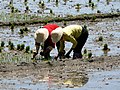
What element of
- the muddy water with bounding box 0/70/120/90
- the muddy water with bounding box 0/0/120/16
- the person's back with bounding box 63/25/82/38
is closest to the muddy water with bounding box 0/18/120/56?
the person's back with bounding box 63/25/82/38

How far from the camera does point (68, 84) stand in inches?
349

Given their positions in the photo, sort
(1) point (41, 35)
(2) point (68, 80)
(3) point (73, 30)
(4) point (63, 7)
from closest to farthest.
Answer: (2) point (68, 80)
(1) point (41, 35)
(3) point (73, 30)
(4) point (63, 7)

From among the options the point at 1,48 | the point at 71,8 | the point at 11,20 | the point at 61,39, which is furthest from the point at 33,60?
the point at 71,8

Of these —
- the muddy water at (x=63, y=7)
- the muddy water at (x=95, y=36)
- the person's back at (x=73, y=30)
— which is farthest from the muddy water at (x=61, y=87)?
the muddy water at (x=63, y=7)

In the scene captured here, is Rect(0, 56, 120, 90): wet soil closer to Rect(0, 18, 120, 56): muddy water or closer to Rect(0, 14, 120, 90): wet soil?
Rect(0, 14, 120, 90): wet soil

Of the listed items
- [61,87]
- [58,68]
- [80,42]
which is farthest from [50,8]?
[61,87]

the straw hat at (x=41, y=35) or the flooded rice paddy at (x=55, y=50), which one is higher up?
the straw hat at (x=41, y=35)

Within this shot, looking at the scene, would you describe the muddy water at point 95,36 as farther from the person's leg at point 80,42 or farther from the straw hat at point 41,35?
the straw hat at point 41,35

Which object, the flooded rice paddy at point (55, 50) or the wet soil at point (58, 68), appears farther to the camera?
the wet soil at point (58, 68)

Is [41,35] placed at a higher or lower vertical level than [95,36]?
higher

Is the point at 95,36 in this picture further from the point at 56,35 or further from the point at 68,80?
the point at 68,80

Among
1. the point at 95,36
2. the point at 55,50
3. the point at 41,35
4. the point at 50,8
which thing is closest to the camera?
the point at 41,35

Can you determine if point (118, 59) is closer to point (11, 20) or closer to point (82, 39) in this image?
point (82, 39)

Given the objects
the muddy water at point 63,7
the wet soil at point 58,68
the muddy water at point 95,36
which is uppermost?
the wet soil at point 58,68
